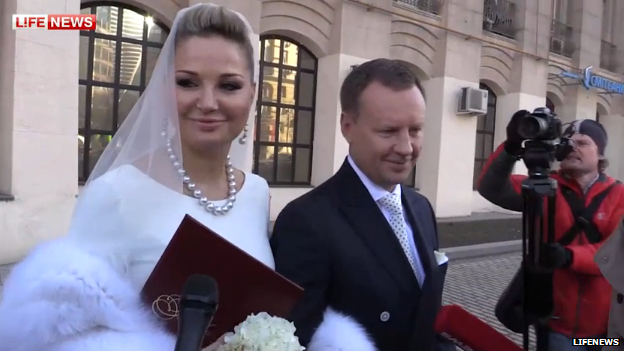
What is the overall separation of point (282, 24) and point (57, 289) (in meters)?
7.81

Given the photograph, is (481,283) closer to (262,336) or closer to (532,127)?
(532,127)

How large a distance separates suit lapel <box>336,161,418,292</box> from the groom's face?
0.09 metres

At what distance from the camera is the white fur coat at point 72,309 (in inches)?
44.1

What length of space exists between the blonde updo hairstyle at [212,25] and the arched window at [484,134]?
1164 centimetres

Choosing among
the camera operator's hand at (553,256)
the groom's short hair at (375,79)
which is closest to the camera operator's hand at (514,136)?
the camera operator's hand at (553,256)

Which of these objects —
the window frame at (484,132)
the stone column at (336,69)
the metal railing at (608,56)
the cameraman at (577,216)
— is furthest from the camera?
the metal railing at (608,56)

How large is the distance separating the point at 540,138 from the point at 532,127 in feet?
0.19

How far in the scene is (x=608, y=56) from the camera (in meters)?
15.6

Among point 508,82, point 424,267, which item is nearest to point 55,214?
point 424,267

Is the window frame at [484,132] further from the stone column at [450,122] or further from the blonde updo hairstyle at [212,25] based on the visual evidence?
the blonde updo hairstyle at [212,25]

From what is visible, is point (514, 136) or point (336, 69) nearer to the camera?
point (514, 136)

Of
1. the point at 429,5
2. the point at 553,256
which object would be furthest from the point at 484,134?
the point at 553,256

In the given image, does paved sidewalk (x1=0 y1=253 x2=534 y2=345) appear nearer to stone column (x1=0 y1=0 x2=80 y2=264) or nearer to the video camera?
stone column (x1=0 y1=0 x2=80 y2=264)

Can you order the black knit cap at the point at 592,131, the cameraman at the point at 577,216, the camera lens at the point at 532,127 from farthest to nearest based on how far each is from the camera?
the black knit cap at the point at 592,131 → the cameraman at the point at 577,216 → the camera lens at the point at 532,127
